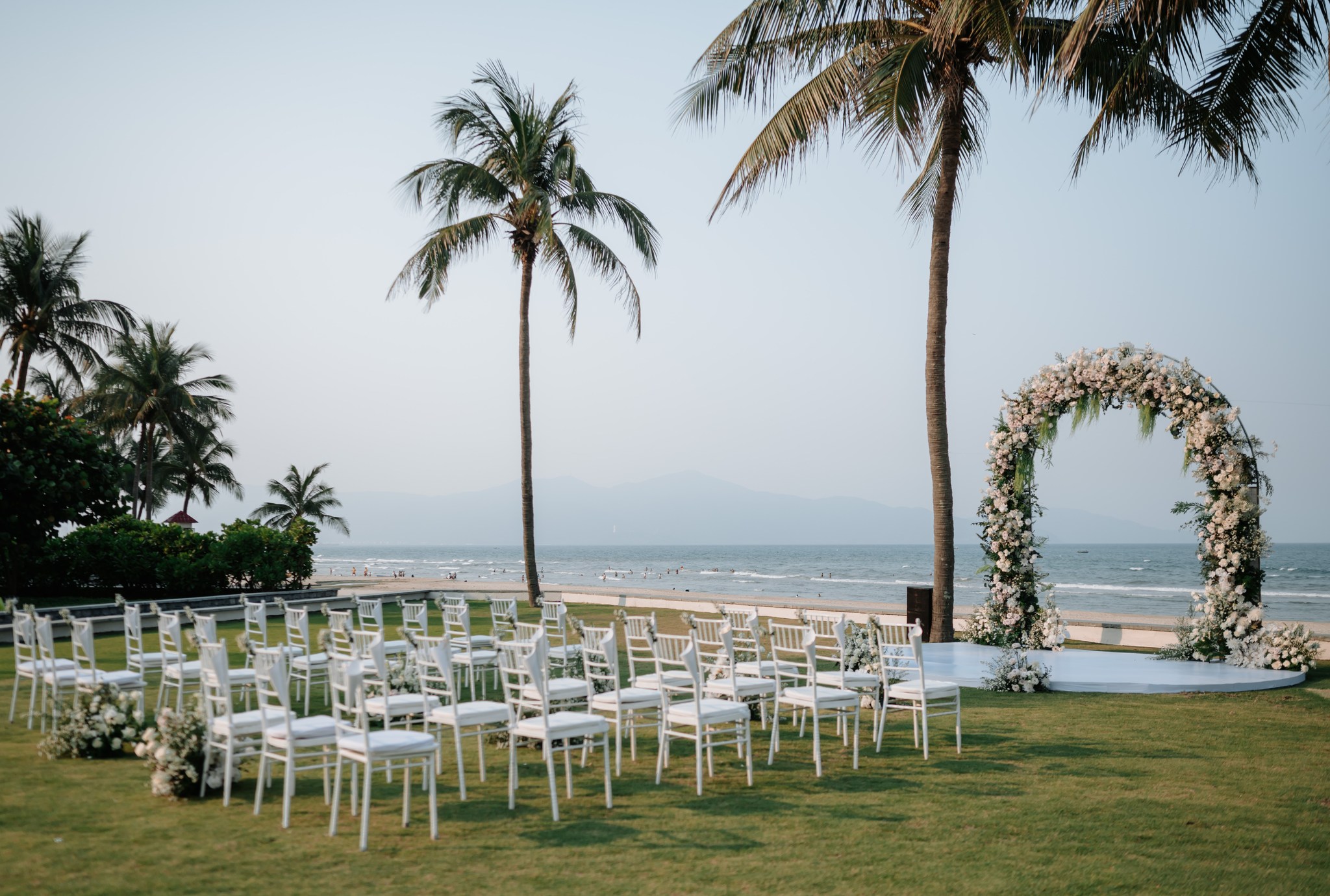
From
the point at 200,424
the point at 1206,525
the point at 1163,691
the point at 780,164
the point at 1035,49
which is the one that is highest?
the point at 1035,49

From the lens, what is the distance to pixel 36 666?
7.84m

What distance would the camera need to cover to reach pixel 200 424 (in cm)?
3231

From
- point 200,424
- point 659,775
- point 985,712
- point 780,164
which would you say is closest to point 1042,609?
point 985,712

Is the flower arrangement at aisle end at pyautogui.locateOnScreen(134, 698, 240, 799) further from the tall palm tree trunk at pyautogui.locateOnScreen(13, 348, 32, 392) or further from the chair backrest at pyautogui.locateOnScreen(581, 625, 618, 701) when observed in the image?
the tall palm tree trunk at pyautogui.locateOnScreen(13, 348, 32, 392)

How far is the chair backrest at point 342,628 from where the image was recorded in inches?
304

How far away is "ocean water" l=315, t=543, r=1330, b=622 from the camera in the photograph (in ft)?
142

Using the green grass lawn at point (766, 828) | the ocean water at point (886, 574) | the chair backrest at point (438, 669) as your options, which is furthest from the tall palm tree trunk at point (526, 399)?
the ocean water at point (886, 574)

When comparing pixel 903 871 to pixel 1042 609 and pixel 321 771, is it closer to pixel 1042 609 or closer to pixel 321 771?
pixel 321 771

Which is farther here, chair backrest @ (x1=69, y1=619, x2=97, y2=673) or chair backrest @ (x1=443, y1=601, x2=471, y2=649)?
chair backrest @ (x1=443, y1=601, x2=471, y2=649)

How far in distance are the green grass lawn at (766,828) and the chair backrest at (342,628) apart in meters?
1.48

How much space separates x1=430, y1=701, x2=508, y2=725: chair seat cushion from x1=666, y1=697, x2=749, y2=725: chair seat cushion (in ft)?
3.36

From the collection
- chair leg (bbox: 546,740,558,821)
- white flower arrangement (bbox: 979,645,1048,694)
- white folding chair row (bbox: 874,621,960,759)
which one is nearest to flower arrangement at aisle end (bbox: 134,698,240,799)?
chair leg (bbox: 546,740,558,821)

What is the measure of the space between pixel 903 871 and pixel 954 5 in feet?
29.2

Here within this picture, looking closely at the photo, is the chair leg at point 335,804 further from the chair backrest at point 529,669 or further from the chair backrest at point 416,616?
the chair backrest at point 416,616
